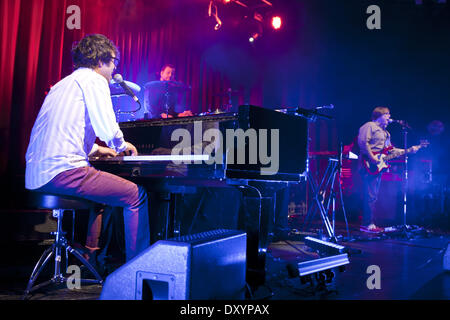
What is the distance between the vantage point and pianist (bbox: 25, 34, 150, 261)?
2.32m

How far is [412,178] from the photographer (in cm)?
812

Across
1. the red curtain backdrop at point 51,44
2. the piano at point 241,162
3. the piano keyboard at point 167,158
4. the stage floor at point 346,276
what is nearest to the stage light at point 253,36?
the red curtain backdrop at point 51,44

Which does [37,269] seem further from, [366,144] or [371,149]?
[371,149]

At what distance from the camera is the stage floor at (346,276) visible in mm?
2602

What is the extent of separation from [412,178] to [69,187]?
7.80 m

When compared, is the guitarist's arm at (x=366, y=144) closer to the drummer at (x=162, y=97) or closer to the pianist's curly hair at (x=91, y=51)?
the drummer at (x=162, y=97)

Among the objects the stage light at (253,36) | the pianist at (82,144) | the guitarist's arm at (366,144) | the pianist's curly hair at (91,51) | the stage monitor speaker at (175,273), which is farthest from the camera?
the stage light at (253,36)

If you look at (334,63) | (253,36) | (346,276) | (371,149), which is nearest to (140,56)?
(253,36)

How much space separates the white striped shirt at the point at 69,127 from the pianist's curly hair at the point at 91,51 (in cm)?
11

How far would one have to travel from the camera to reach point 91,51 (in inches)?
102

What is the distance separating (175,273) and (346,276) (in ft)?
7.05
